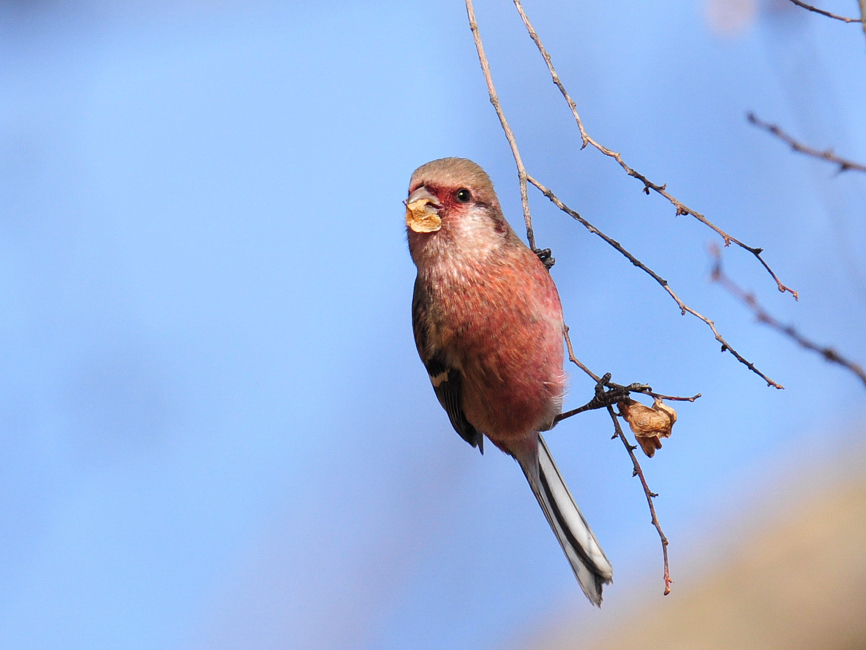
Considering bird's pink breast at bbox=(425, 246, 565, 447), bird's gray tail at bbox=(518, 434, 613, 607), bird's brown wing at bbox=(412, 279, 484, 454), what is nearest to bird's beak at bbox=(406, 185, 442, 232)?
bird's pink breast at bbox=(425, 246, 565, 447)

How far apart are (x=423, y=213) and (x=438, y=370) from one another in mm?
867

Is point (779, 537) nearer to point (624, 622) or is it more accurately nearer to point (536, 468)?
point (624, 622)

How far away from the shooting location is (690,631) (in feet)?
36.0

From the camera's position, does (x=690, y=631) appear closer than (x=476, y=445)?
No

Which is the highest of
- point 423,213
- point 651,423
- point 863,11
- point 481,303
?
point 423,213

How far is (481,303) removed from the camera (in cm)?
408

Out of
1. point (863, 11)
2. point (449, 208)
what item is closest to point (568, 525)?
point (449, 208)

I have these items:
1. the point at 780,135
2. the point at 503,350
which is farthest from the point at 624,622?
the point at 780,135

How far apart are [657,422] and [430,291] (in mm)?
1254

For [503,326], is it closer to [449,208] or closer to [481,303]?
[481,303]

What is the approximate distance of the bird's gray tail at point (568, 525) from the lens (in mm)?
4609

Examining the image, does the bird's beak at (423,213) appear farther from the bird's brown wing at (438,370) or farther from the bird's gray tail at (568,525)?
the bird's gray tail at (568,525)

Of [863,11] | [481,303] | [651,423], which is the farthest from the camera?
[481,303]

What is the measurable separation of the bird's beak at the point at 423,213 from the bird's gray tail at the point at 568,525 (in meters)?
1.42
